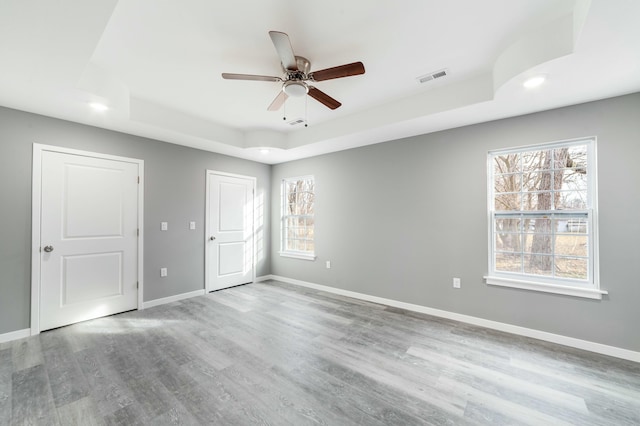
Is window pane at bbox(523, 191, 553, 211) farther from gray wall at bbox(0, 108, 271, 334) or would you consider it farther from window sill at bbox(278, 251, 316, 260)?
gray wall at bbox(0, 108, 271, 334)

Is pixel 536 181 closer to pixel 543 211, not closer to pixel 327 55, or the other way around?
pixel 543 211

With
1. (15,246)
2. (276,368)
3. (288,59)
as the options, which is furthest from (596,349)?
(15,246)

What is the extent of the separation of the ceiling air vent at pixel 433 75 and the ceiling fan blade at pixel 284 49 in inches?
55.8

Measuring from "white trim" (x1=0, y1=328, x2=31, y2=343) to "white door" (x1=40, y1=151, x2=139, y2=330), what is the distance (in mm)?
118

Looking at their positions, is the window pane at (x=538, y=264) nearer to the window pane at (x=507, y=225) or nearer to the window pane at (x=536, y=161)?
the window pane at (x=507, y=225)

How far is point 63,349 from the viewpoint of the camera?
2650 mm

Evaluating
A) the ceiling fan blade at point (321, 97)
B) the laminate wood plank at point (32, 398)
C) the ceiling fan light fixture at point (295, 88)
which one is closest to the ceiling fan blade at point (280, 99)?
the ceiling fan light fixture at point (295, 88)

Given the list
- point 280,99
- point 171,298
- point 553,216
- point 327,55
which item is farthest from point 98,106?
point 553,216

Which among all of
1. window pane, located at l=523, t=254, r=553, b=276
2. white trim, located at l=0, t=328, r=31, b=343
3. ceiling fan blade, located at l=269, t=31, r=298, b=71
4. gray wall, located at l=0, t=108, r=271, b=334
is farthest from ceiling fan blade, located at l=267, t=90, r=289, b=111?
white trim, located at l=0, t=328, r=31, b=343

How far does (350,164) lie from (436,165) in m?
1.41

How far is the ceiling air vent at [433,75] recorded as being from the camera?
2.66 metres

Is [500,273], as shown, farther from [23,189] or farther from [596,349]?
[23,189]

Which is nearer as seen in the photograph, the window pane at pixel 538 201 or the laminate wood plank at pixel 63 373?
the laminate wood plank at pixel 63 373

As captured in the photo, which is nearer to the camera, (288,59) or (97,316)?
(288,59)
